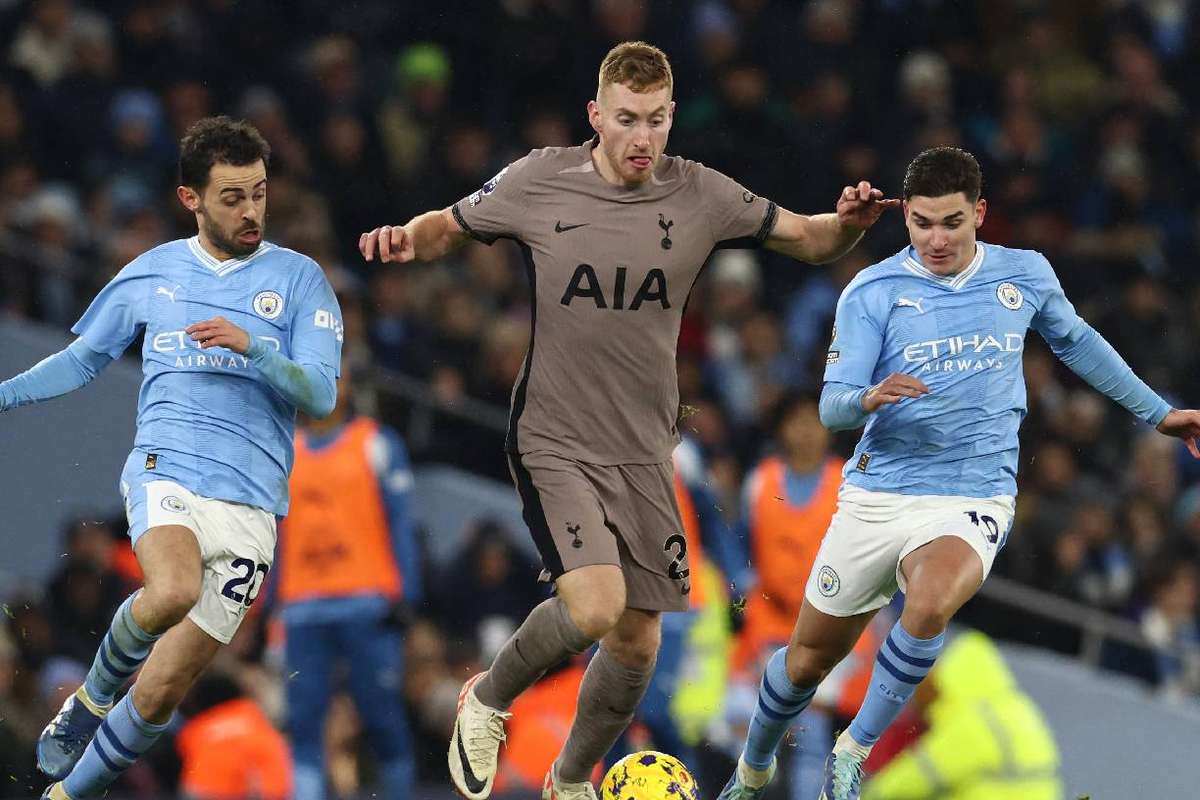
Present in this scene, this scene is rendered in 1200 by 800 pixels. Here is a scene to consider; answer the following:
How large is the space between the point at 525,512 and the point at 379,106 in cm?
745

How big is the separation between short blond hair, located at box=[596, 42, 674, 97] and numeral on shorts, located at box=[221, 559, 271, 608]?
2.19m

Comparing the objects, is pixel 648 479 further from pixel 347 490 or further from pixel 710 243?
pixel 347 490

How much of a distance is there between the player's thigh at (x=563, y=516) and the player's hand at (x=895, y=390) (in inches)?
41.9

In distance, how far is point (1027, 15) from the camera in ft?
56.5

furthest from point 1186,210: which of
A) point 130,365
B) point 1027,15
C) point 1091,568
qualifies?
point 130,365

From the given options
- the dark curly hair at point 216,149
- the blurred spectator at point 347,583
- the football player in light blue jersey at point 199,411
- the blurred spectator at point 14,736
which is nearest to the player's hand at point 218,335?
the football player in light blue jersey at point 199,411

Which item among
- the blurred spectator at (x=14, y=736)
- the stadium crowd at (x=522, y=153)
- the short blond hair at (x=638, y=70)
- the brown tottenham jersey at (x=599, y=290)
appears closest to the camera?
the short blond hair at (x=638, y=70)

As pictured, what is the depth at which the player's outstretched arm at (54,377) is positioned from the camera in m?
8.02

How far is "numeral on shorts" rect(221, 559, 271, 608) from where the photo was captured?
7922 millimetres

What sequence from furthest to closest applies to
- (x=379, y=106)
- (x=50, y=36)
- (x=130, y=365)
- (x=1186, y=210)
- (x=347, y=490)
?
1. (x=1186, y=210)
2. (x=379, y=106)
3. (x=50, y=36)
4. (x=130, y=365)
5. (x=347, y=490)

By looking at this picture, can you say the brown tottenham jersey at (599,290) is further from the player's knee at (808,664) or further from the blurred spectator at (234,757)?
the blurred spectator at (234,757)

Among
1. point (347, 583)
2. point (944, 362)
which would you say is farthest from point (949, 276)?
point (347, 583)

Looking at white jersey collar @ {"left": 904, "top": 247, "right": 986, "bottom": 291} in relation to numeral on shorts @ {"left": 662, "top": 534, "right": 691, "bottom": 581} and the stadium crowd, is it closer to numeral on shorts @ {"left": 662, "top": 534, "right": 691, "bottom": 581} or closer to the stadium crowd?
numeral on shorts @ {"left": 662, "top": 534, "right": 691, "bottom": 581}

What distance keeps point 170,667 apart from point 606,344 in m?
2.00
